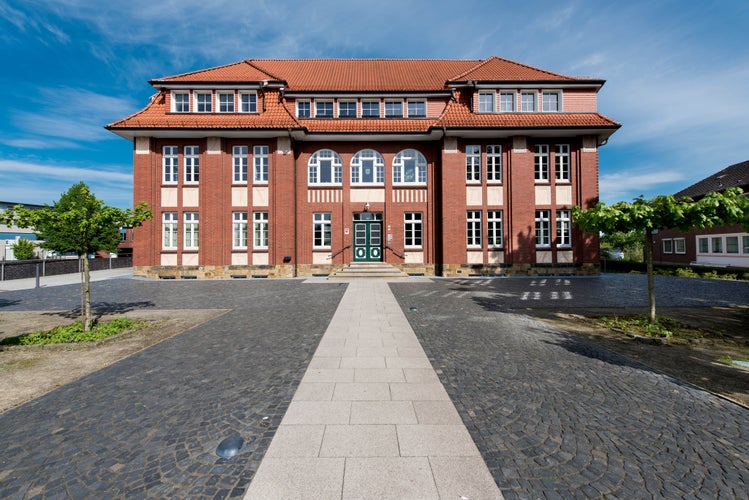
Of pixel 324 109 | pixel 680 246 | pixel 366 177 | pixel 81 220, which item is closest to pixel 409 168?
pixel 366 177

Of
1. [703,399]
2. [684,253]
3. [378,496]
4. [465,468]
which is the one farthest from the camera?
[684,253]

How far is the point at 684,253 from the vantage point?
30.4m

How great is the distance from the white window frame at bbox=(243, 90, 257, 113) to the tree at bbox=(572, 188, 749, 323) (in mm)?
18831

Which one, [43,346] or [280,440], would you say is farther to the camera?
[43,346]

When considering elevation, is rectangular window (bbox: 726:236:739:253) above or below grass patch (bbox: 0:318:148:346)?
above

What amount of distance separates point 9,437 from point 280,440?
8.86 ft

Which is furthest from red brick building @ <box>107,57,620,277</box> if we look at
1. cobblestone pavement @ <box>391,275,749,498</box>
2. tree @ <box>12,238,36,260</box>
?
tree @ <box>12,238,36,260</box>

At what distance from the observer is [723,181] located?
85.5ft

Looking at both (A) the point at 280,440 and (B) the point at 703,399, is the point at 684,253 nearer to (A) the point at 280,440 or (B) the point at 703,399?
(B) the point at 703,399

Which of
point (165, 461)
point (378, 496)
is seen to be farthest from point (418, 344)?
point (165, 461)

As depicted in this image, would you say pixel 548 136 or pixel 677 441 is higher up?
pixel 548 136

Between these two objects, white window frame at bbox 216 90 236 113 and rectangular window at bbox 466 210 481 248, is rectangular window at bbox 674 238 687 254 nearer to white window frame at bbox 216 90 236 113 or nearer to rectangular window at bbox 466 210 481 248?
rectangular window at bbox 466 210 481 248

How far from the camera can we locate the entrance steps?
56.6 feet

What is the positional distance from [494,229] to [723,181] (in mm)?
24374
